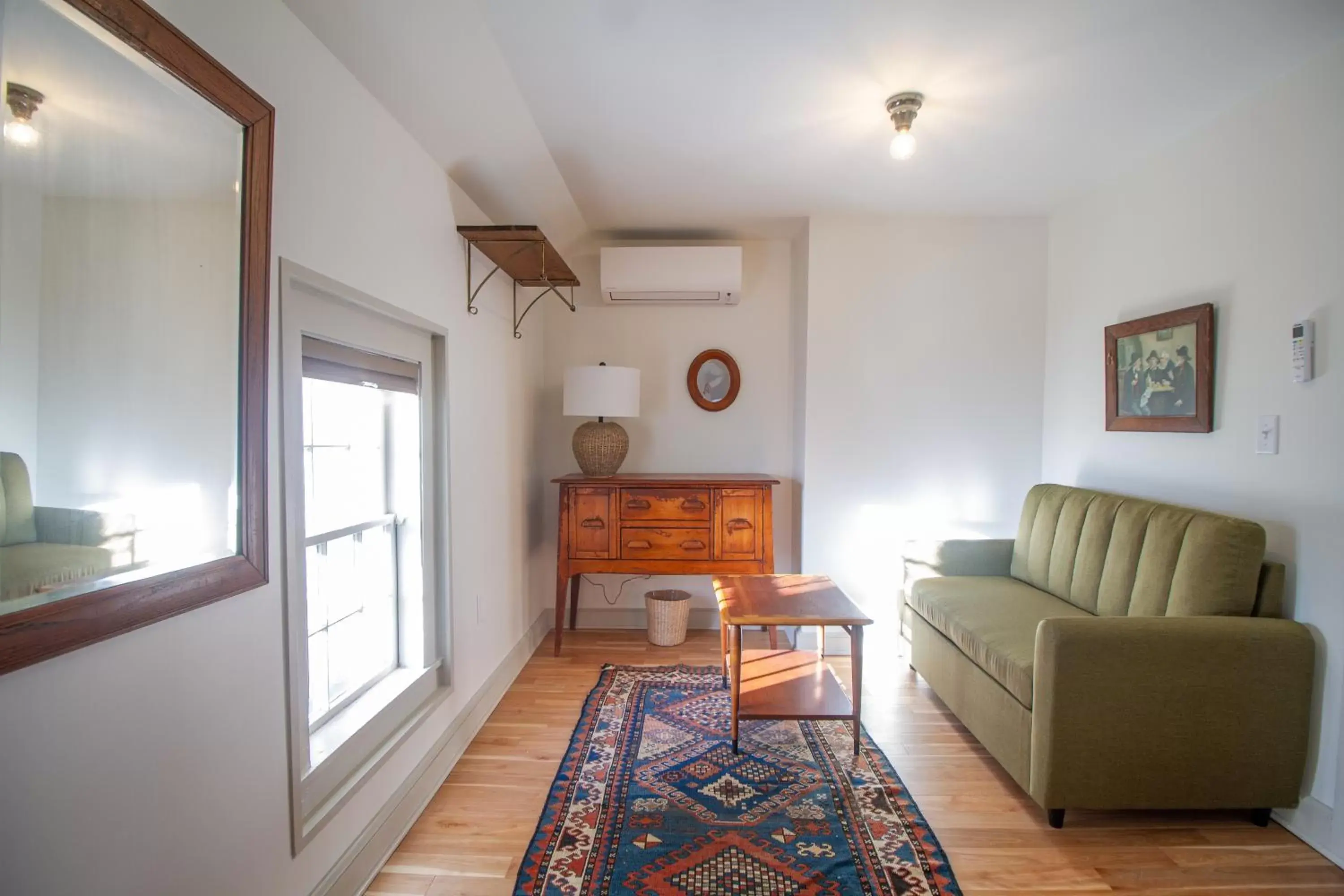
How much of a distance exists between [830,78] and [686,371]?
1990 millimetres

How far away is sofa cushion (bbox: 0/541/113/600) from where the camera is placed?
2.55 ft

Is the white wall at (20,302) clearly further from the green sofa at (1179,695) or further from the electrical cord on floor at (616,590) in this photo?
the electrical cord on floor at (616,590)

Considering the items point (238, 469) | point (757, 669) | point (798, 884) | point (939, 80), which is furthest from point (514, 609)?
point (939, 80)

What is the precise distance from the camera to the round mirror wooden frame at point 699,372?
12.4 ft

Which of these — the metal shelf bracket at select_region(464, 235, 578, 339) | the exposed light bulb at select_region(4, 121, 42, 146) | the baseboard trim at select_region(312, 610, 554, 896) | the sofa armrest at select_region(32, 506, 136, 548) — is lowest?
the baseboard trim at select_region(312, 610, 554, 896)

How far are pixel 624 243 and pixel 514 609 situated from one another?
2.28m

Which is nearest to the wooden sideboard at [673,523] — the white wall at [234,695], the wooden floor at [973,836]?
the wooden floor at [973,836]

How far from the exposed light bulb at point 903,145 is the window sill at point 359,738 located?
2.55 m

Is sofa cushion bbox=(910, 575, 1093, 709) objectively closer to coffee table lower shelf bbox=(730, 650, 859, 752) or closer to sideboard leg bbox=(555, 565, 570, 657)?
coffee table lower shelf bbox=(730, 650, 859, 752)

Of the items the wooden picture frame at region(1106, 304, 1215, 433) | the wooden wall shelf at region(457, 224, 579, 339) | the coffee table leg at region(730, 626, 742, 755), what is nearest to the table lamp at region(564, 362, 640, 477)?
the wooden wall shelf at region(457, 224, 579, 339)

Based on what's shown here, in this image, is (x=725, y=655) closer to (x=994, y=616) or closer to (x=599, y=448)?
(x=994, y=616)

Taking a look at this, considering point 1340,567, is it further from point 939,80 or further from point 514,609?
point 514,609

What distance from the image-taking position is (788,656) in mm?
2830

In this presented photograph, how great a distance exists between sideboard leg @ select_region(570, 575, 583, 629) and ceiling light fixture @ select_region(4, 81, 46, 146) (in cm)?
324
